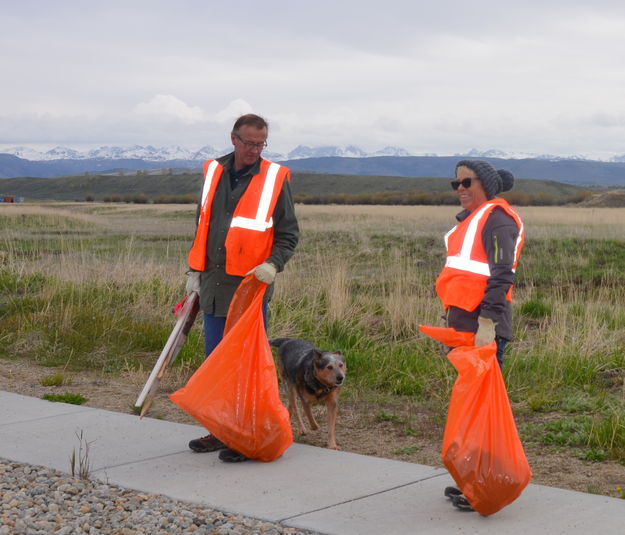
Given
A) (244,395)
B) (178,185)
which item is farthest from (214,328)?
(178,185)

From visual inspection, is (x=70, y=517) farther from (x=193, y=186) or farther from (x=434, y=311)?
(x=193, y=186)

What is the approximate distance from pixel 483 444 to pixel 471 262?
0.99 m

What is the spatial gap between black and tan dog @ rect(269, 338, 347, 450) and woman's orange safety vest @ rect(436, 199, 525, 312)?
4.52ft

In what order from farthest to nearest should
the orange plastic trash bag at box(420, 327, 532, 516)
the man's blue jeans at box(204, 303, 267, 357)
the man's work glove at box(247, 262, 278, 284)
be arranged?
the man's blue jeans at box(204, 303, 267, 357), the man's work glove at box(247, 262, 278, 284), the orange plastic trash bag at box(420, 327, 532, 516)

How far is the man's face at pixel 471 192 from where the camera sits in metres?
5.04

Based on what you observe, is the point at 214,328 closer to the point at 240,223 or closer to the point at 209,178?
the point at 240,223

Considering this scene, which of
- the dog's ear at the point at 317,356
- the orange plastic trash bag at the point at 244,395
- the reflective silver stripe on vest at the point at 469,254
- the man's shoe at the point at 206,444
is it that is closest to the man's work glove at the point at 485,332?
the reflective silver stripe on vest at the point at 469,254

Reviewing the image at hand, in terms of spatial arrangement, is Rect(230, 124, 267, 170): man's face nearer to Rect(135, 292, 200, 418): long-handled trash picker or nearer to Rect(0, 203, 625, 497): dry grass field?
Rect(135, 292, 200, 418): long-handled trash picker

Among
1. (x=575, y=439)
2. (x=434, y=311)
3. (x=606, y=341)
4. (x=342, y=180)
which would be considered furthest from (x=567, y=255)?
(x=342, y=180)

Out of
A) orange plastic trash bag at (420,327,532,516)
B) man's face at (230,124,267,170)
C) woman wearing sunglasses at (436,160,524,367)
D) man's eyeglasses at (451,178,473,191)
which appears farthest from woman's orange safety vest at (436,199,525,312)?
man's face at (230,124,267,170)

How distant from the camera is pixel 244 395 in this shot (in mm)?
5734

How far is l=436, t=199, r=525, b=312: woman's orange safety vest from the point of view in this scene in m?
4.90

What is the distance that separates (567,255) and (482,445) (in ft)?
54.0

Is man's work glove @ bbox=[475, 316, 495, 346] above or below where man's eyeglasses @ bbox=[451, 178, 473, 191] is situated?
below
